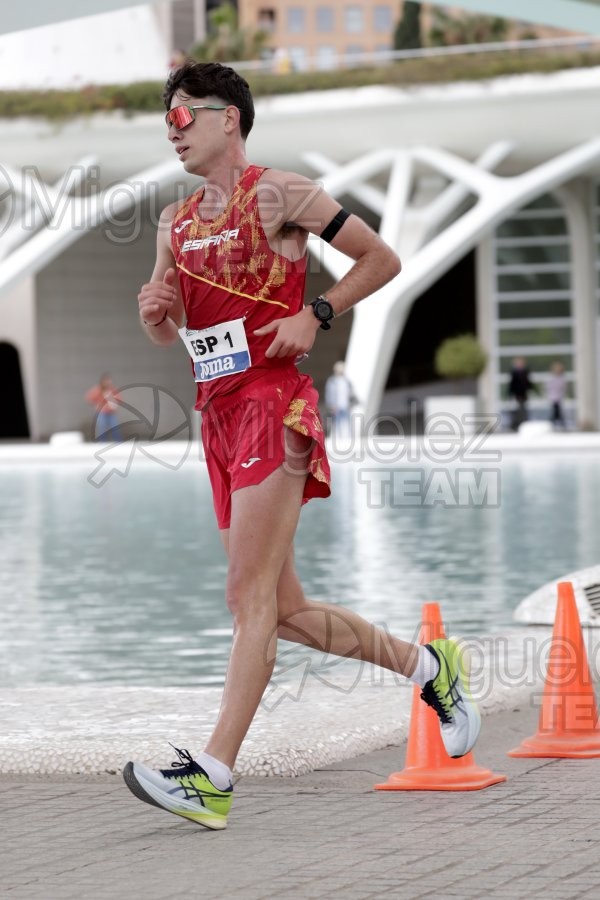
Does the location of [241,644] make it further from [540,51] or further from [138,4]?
[540,51]

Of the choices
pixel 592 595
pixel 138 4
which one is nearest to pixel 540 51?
pixel 138 4

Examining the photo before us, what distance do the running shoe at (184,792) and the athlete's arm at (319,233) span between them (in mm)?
1105

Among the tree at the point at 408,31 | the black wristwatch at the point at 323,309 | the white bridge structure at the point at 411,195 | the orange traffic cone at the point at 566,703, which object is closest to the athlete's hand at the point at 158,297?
the black wristwatch at the point at 323,309

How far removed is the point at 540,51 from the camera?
34.9m

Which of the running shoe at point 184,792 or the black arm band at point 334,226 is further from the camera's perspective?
the black arm band at point 334,226

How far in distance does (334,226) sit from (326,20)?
450ft

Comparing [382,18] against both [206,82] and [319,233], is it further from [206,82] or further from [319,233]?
[319,233]

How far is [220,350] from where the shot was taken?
4.32 meters

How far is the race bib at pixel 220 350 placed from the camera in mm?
4289

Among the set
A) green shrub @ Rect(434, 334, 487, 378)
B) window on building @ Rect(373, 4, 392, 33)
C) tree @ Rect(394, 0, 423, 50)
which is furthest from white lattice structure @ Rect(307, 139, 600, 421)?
window on building @ Rect(373, 4, 392, 33)

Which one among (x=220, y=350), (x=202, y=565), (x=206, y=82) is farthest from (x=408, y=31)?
(x=220, y=350)

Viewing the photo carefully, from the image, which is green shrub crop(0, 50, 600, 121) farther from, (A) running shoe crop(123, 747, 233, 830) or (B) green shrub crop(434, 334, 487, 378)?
(A) running shoe crop(123, 747, 233, 830)

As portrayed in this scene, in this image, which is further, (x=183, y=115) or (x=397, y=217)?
(x=397, y=217)

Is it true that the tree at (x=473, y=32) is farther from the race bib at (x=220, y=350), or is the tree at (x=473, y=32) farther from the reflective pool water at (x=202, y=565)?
the race bib at (x=220, y=350)
